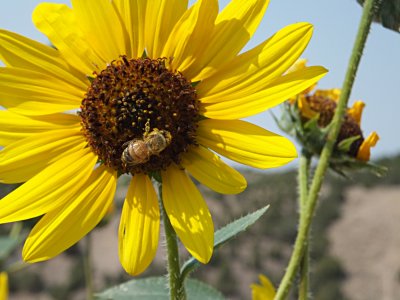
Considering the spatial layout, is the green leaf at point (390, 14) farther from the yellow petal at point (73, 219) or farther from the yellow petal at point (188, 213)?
the yellow petal at point (73, 219)

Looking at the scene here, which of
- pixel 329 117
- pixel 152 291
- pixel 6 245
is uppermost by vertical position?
pixel 329 117

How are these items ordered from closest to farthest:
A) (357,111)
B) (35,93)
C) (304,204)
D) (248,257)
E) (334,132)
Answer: (35,93)
(334,132)
(304,204)
(357,111)
(248,257)

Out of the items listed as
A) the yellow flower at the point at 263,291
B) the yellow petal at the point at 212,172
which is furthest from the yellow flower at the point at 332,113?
the yellow petal at the point at 212,172

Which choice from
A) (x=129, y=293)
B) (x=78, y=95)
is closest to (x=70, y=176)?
(x=78, y=95)

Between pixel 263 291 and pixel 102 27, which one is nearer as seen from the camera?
pixel 102 27

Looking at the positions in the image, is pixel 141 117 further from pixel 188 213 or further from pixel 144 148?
pixel 188 213

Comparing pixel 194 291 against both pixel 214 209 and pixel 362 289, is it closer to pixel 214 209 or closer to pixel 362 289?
pixel 362 289

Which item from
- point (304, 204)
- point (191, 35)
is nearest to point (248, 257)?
point (304, 204)

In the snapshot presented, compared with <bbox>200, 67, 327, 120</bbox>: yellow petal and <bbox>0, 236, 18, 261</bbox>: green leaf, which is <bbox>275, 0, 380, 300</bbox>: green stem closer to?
<bbox>200, 67, 327, 120</bbox>: yellow petal

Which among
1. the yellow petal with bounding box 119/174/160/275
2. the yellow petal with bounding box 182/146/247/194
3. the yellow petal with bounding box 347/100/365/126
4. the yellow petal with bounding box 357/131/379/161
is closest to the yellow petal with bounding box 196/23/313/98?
the yellow petal with bounding box 182/146/247/194
